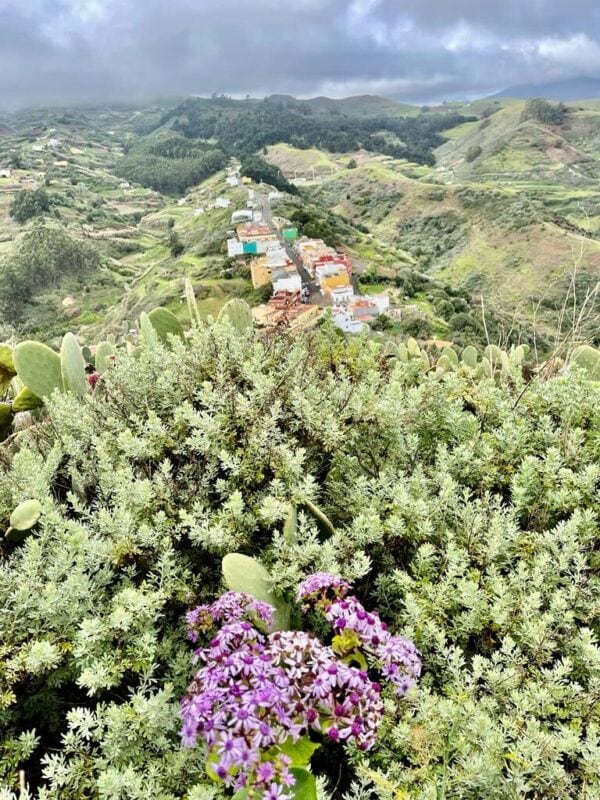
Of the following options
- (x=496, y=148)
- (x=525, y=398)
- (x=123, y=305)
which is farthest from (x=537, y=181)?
(x=525, y=398)

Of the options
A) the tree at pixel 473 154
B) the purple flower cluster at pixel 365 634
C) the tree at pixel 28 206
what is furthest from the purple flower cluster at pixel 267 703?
the tree at pixel 473 154

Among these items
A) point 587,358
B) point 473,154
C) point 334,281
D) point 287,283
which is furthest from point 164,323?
point 473,154

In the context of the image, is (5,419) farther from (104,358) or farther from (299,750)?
(299,750)

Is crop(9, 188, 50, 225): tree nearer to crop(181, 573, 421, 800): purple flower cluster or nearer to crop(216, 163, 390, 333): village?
crop(216, 163, 390, 333): village

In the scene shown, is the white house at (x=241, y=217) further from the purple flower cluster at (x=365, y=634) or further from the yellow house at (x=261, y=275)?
the purple flower cluster at (x=365, y=634)

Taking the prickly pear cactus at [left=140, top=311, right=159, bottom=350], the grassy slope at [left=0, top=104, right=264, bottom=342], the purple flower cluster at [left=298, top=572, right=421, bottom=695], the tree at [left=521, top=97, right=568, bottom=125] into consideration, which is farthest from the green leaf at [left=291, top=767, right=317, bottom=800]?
the tree at [left=521, top=97, right=568, bottom=125]

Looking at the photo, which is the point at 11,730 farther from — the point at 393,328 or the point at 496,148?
the point at 496,148
